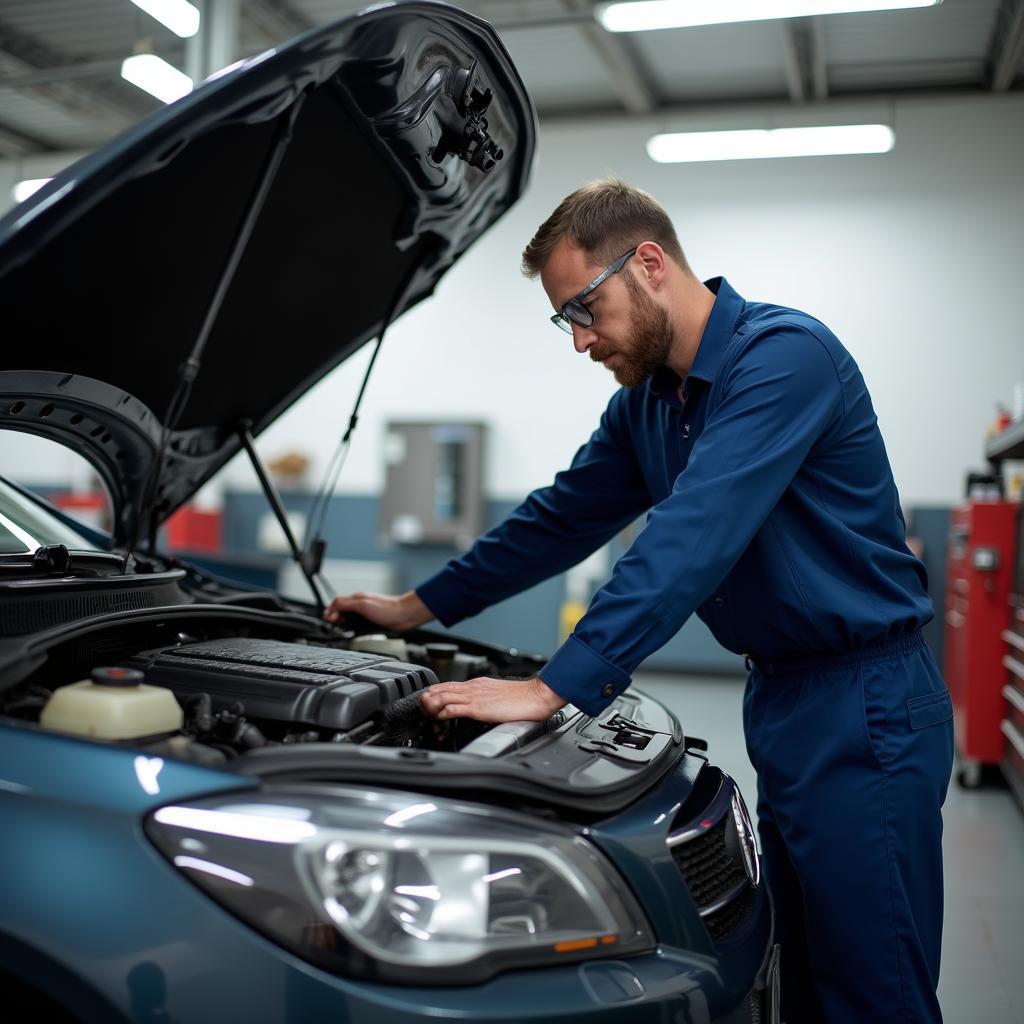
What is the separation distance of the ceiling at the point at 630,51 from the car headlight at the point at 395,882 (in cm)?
519

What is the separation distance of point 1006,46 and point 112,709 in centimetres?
649

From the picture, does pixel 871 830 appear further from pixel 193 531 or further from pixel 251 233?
pixel 193 531

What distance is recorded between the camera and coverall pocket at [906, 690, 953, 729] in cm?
141

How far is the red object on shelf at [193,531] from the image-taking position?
767 centimetres

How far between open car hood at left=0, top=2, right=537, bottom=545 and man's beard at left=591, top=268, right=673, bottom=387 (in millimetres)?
401

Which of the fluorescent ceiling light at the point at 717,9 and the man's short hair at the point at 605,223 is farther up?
the fluorescent ceiling light at the point at 717,9

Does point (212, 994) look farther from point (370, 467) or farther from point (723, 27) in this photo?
point (370, 467)

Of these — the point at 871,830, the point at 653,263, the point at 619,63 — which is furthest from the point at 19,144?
the point at 871,830

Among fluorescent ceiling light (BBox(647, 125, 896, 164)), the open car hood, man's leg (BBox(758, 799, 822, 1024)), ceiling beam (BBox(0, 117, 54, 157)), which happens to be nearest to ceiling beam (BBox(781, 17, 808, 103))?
fluorescent ceiling light (BBox(647, 125, 896, 164))

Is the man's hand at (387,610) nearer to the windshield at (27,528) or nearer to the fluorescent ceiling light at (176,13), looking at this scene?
the windshield at (27,528)

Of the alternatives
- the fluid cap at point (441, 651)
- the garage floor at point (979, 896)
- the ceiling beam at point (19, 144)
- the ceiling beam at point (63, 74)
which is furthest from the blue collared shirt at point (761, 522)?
the ceiling beam at point (19, 144)

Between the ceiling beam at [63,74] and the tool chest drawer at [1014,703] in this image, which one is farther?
the ceiling beam at [63,74]

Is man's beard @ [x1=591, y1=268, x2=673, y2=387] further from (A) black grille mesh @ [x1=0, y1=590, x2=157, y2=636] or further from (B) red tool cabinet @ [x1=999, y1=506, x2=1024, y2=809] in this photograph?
(B) red tool cabinet @ [x1=999, y1=506, x2=1024, y2=809]

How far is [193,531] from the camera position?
25.5ft
